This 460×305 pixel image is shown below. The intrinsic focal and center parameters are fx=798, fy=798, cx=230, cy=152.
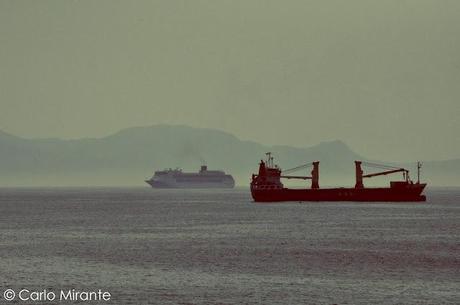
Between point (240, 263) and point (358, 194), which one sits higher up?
point (358, 194)

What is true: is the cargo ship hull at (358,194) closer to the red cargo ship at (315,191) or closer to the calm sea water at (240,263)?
the red cargo ship at (315,191)

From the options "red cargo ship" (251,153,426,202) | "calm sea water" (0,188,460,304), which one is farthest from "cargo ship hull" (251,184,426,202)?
"calm sea water" (0,188,460,304)

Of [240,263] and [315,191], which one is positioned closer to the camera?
[240,263]

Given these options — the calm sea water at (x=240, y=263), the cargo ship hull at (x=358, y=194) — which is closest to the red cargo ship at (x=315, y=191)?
the cargo ship hull at (x=358, y=194)

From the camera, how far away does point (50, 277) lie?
54250mm

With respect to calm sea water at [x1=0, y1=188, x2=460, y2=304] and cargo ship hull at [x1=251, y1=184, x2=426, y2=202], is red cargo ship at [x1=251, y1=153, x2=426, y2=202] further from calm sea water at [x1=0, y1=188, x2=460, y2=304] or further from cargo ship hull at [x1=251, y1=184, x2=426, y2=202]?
calm sea water at [x1=0, y1=188, x2=460, y2=304]

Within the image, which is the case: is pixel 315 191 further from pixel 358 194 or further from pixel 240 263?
pixel 240 263

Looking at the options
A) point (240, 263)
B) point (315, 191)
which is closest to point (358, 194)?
point (315, 191)

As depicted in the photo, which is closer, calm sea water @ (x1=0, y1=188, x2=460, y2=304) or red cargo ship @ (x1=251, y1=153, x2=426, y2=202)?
calm sea water @ (x1=0, y1=188, x2=460, y2=304)

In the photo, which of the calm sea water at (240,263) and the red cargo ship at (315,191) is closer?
the calm sea water at (240,263)

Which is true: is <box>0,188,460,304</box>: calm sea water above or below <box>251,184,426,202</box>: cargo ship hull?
below

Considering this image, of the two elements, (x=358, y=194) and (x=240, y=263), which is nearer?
(x=240, y=263)

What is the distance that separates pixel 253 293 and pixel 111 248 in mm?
32497

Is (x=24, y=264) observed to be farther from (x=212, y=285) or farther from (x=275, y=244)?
(x=275, y=244)
